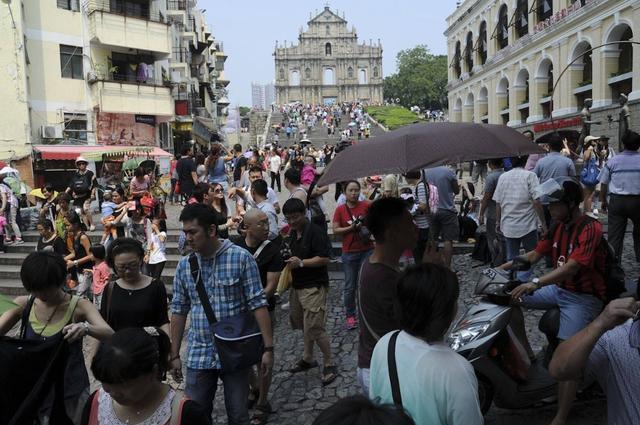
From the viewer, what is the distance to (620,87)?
21.9 m

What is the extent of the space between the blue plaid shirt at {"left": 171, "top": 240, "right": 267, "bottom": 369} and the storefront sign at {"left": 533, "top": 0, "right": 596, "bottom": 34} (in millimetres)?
23485

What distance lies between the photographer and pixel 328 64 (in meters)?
99.8

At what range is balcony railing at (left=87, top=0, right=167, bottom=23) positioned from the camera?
2217cm

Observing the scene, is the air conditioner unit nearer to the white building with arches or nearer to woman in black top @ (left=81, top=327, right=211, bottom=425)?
the white building with arches

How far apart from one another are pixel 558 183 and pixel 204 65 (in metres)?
46.6

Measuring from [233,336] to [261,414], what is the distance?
146 centimetres

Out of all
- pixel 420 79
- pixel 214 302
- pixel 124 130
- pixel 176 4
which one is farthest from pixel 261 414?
pixel 420 79

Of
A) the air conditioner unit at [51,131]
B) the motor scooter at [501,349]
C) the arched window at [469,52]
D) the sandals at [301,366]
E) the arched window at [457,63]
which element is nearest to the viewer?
the motor scooter at [501,349]

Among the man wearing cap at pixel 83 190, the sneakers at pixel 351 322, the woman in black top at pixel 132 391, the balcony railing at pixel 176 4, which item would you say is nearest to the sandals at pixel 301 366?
the sneakers at pixel 351 322

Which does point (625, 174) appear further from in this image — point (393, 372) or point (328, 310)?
point (393, 372)

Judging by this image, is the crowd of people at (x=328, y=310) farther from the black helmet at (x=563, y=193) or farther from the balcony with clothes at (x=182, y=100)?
the balcony with clothes at (x=182, y=100)

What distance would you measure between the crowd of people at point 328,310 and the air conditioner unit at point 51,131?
634 inches

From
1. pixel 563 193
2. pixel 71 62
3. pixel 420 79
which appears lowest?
pixel 563 193

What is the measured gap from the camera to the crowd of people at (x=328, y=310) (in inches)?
77.8
